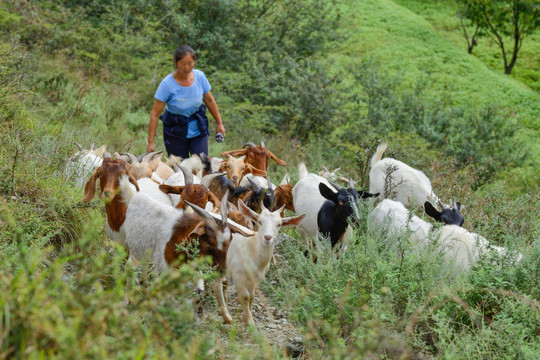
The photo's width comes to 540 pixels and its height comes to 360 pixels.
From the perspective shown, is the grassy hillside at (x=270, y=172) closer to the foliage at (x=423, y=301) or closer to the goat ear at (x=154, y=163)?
the foliage at (x=423, y=301)

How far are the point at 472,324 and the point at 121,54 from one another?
10913 mm

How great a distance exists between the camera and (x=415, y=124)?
1280 cm

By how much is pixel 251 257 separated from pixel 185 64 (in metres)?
2.97

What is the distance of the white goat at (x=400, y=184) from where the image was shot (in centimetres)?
737

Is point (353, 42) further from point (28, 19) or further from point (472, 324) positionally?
point (472, 324)

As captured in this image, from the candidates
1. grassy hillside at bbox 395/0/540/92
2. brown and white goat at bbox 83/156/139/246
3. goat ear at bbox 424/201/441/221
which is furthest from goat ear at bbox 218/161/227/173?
grassy hillside at bbox 395/0/540/92

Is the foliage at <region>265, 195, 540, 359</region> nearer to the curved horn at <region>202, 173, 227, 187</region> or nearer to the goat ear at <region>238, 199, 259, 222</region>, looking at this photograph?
the goat ear at <region>238, 199, 259, 222</region>

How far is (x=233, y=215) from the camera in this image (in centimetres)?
577

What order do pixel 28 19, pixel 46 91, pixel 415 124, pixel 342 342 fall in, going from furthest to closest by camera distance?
1. pixel 415 124
2. pixel 28 19
3. pixel 46 91
4. pixel 342 342

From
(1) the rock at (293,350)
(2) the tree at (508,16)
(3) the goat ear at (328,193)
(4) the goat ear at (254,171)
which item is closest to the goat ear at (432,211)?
(3) the goat ear at (328,193)

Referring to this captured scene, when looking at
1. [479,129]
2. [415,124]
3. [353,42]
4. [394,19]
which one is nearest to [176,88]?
[415,124]

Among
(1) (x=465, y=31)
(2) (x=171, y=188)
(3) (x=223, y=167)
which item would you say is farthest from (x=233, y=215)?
(1) (x=465, y=31)

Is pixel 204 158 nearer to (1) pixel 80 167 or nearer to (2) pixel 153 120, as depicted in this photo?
(2) pixel 153 120

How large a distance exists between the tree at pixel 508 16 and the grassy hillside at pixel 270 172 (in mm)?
4357
